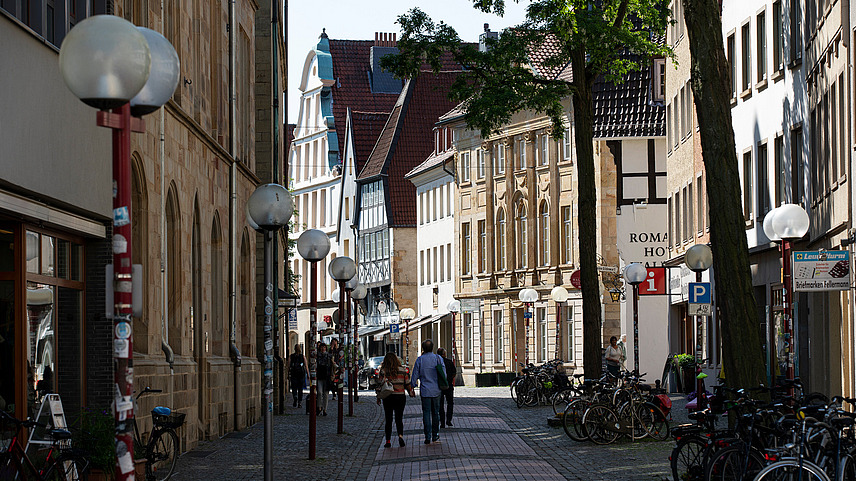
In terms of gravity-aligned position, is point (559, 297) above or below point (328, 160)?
below

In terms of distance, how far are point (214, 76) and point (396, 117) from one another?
2143 inches

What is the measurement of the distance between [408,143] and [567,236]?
2177cm

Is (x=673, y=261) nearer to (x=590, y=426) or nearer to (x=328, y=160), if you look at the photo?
(x=590, y=426)

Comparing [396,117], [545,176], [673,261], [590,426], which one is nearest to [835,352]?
[590,426]

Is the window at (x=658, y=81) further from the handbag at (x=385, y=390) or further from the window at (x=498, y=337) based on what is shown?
the handbag at (x=385, y=390)

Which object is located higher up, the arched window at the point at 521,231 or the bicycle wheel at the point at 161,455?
the arched window at the point at 521,231

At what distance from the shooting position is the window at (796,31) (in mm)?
27453

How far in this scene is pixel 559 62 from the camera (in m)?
27.9

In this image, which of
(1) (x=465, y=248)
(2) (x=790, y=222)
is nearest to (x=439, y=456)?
Answer: (2) (x=790, y=222)

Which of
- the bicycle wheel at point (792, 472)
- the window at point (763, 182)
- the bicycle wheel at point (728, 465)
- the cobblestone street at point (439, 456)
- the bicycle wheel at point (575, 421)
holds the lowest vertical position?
the cobblestone street at point (439, 456)

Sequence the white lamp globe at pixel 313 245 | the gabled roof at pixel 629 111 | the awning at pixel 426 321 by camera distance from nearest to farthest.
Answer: the white lamp globe at pixel 313 245 → the gabled roof at pixel 629 111 → the awning at pixel 426 321

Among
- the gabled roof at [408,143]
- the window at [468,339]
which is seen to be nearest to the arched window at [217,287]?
the window at [468,339]

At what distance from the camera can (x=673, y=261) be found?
4306 centimetres

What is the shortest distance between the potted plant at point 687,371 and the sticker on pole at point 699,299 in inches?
492
